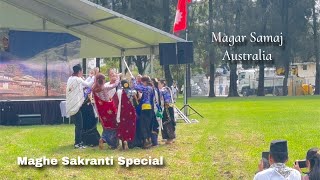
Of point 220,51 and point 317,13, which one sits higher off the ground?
point 317,13

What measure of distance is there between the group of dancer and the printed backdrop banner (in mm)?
7457

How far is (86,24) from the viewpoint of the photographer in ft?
64.6

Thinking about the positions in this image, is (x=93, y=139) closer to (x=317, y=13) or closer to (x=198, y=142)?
(x=198, y=142)

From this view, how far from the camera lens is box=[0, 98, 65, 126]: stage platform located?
65.0ft

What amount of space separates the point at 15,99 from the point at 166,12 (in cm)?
2578

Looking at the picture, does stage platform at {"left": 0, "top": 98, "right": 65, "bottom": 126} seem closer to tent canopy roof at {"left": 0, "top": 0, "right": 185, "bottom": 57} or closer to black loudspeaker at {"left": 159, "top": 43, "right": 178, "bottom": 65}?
tent canopy roof at {"left": 0, "top": 0, "right": 185, "bottom": 57}

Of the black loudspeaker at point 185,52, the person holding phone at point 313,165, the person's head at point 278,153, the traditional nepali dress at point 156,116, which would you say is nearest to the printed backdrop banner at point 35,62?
the black loudspeaker at point 185,52

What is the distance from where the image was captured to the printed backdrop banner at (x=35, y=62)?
789 inches

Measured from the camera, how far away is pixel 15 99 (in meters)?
20.0

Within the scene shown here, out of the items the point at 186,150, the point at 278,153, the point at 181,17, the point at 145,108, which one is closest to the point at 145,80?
the point at 145,108

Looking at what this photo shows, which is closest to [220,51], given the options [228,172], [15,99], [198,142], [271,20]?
[271,20]

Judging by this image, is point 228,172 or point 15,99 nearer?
point 228,172

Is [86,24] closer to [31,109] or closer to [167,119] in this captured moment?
[31,109]

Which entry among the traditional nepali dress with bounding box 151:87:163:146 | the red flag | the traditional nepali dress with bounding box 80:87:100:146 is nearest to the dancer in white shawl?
the traditional nepali dress with bounding box 80:87:100:146
